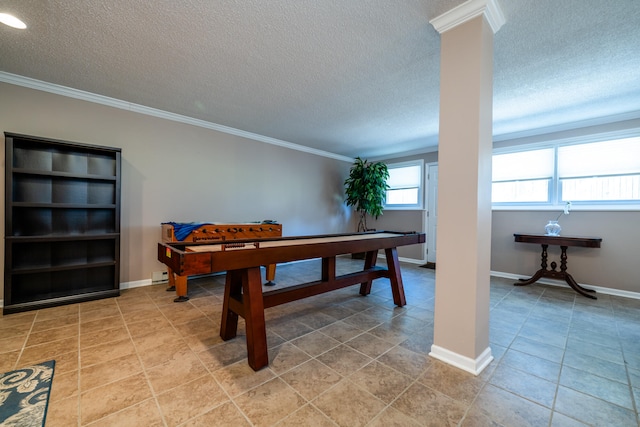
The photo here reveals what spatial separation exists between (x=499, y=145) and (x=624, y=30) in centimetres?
281

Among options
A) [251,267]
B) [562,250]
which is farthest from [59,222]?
[562,250]

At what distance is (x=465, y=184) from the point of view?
67.6 inches

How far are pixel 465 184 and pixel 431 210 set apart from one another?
162 inches

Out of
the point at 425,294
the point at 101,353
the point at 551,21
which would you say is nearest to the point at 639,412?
the point at 425,294

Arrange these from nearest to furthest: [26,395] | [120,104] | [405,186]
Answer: [26,395]
[120,104]
[405,186]

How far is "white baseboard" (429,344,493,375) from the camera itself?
1714 mm

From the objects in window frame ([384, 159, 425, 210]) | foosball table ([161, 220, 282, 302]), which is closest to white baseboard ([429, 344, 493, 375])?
foosball table ([161, 220, 282, 302])

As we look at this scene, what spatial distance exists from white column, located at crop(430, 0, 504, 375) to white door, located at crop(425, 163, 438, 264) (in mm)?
3815

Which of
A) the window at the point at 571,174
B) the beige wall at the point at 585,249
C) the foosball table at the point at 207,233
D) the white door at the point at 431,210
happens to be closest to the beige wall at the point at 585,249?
the beige wall at the point at 585,249

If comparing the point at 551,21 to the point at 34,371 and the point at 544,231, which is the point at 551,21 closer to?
the point at 544,231

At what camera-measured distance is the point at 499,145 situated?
4.57 metres

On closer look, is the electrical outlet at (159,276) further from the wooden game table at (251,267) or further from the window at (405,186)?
the window at (405,186)

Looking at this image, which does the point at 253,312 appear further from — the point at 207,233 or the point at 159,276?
the point at 159,276

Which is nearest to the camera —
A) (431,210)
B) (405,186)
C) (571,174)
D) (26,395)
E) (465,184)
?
(26,395)
